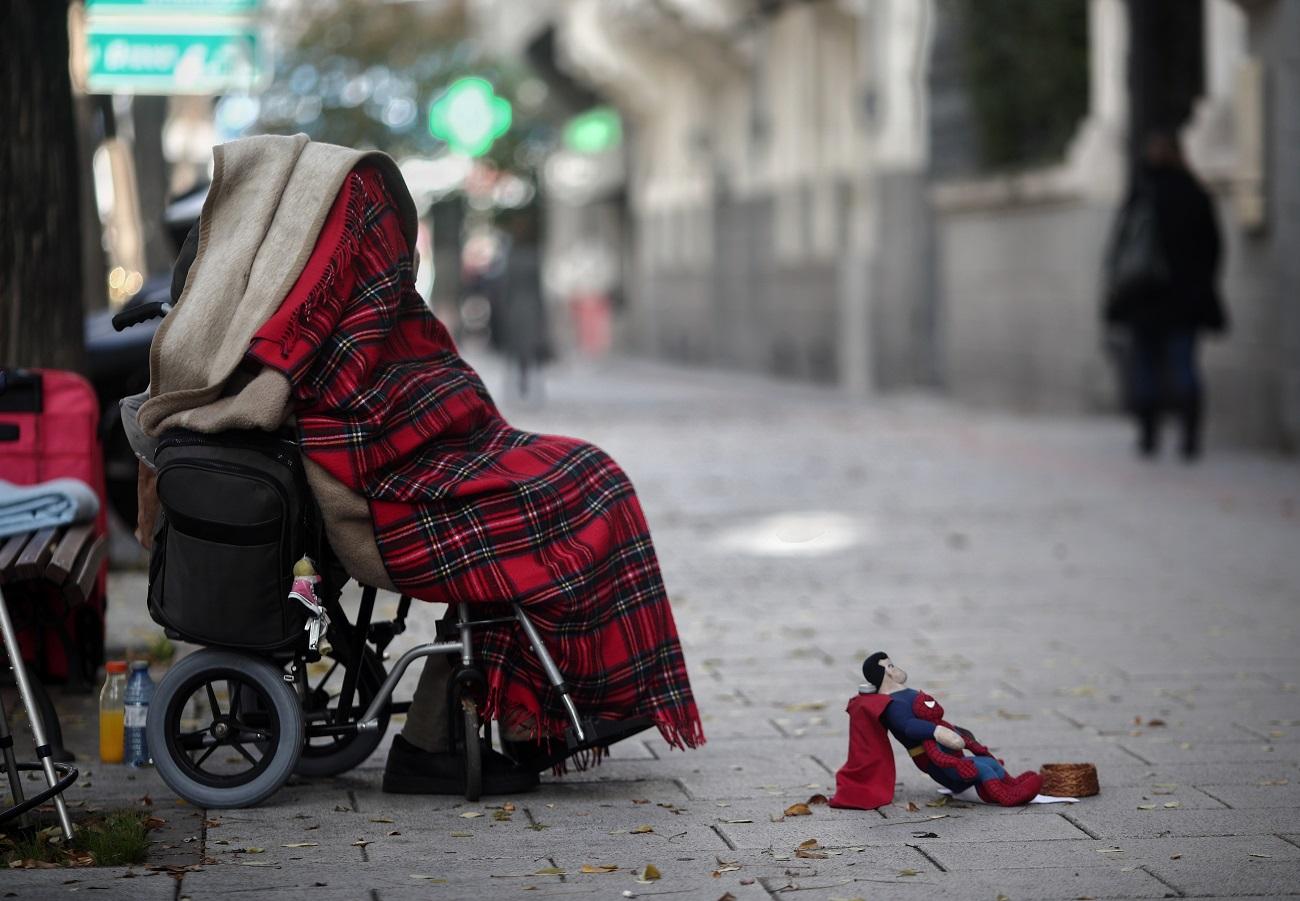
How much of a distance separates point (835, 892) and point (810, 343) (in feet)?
77.0

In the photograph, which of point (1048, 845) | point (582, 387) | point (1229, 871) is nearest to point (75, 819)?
point (1048, 845)

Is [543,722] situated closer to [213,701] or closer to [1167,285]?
[213,701]

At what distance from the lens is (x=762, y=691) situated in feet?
24.2

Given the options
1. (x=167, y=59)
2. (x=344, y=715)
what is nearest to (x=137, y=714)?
(x=344, y=715)

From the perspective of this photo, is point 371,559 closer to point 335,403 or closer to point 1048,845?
point 335,403

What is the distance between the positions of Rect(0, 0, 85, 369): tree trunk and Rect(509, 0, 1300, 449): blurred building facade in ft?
29.1

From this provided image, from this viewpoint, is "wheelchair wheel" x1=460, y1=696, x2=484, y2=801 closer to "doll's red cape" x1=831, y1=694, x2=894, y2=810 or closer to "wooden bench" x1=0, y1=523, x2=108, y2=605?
"doll's red cape" x1=831, y1=694, x2=894, y2=810

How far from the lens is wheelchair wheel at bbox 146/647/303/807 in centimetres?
561

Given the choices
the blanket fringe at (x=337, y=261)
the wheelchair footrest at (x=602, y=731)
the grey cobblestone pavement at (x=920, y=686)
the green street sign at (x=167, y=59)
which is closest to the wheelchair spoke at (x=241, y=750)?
the grey cobblestone pavement at (x=920, y=686)

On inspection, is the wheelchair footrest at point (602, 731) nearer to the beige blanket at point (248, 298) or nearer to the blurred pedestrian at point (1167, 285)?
the beige blanket at point (248, 298)

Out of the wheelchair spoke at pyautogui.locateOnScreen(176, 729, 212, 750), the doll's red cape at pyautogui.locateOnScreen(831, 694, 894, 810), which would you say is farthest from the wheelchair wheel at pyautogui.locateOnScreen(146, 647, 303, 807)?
the doll's red cape at pyautogui.locateOnScreen(831, 694, 894, 810)

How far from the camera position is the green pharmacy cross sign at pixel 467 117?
957 inches

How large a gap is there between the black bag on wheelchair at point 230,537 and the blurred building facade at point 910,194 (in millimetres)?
10566

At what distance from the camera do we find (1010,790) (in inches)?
222
